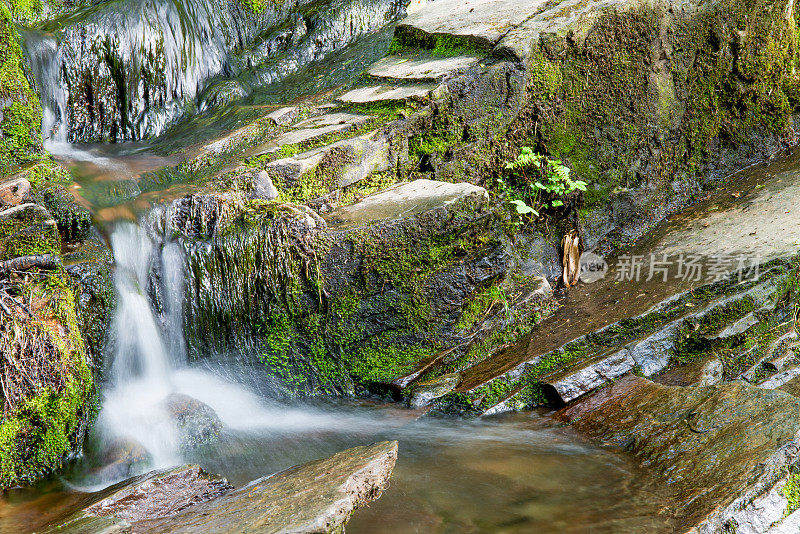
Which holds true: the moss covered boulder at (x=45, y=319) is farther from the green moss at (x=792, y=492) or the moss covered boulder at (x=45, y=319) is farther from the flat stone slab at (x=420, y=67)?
the green moss at (x=792, y=492)

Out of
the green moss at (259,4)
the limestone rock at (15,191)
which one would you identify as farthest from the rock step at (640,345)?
the green moss at (259,4)

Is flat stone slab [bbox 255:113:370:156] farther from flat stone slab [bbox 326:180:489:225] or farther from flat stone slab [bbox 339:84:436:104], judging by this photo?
flat stone slab [bbox 326:180:489:225]

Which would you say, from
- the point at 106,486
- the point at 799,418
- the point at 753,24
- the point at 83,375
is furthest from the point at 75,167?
the point at 753,24

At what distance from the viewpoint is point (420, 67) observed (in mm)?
6238

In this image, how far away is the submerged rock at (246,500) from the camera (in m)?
2.49

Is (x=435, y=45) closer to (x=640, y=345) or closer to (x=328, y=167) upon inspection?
(x=328, y=167)

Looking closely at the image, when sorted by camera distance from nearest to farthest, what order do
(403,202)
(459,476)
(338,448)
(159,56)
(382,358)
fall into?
1. (459,476)
2. (338,448)
3. (382,358)
4. (403,202)
5. (159,56)

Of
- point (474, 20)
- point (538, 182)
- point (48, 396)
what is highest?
point (474, 20)

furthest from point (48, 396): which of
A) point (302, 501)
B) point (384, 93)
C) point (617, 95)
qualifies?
point (617, 95)

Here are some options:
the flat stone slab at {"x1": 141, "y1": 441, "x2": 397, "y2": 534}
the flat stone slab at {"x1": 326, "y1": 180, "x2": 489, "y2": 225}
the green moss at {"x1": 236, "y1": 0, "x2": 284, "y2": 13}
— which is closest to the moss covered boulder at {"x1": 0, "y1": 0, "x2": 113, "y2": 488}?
the flat stone slab at {"x1": 141, "y1": 441, "x2": 397, "y2": 534}

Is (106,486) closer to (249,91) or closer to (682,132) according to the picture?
(249,91)

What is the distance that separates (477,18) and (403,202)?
2.88m

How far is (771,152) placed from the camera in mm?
6949

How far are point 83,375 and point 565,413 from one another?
335 centimetres
